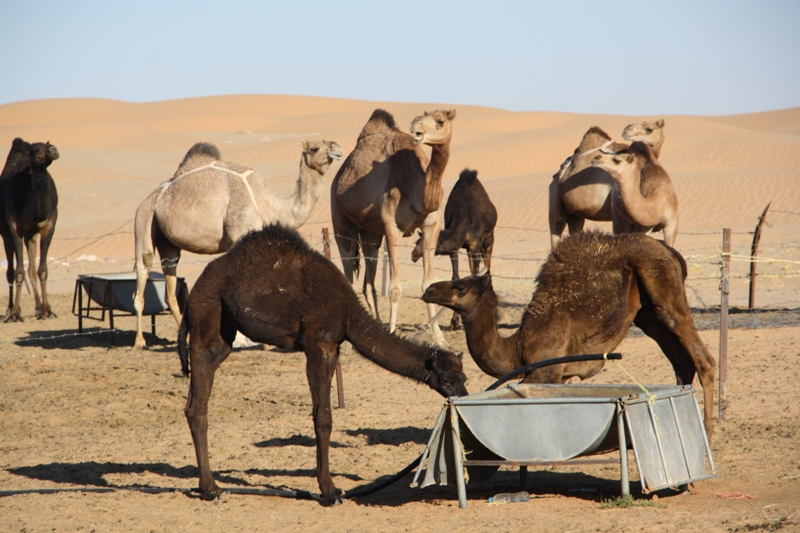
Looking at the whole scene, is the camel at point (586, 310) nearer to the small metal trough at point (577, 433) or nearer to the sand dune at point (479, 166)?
the small metal trough at point (577, 433)

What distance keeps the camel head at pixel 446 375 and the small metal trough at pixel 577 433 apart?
0.09 meters

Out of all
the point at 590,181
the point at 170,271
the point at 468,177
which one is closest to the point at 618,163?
the point at 590,181

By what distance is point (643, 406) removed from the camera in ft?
18.0

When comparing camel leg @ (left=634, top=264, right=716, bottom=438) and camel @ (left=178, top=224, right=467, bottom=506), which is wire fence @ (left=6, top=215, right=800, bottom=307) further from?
camel leg @ (left=634, top=264, right=716, bottom=438)

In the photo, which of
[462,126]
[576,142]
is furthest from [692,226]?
[462,126]

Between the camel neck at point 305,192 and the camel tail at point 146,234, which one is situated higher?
the camel neck at point 305,192

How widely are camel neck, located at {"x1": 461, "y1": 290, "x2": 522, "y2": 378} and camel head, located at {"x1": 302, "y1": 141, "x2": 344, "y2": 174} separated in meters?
4.86

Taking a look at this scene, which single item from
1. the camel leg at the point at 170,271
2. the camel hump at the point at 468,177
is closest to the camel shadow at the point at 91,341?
the camel leg at the point at 170,271

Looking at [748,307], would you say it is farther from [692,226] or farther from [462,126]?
[462,126]

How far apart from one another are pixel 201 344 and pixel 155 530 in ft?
4.39

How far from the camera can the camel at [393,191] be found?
1141cm

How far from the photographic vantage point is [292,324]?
6.05 m

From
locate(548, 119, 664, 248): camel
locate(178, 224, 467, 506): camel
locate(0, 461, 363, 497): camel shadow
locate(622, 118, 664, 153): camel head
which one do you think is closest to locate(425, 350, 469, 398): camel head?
locate(178, 224, 467, 506): camel

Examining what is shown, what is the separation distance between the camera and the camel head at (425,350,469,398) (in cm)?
564
